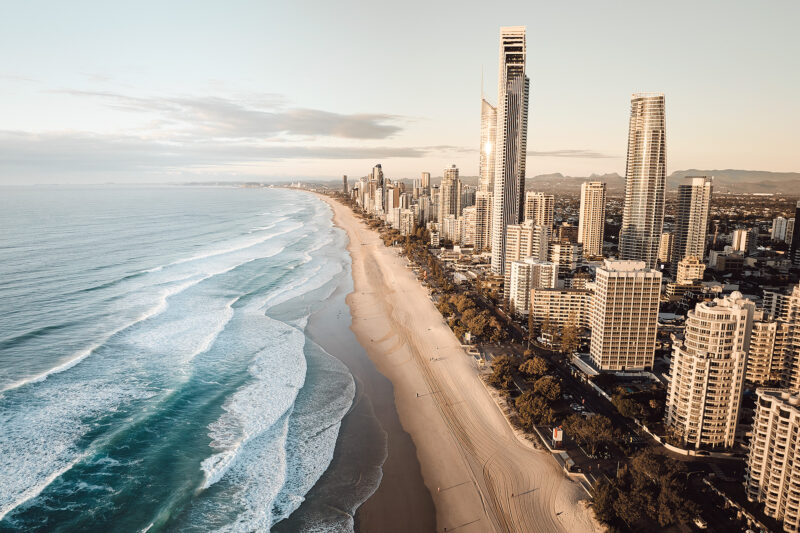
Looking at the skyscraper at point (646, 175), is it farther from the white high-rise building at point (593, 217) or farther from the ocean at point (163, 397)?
the ocean at point (163, 397)

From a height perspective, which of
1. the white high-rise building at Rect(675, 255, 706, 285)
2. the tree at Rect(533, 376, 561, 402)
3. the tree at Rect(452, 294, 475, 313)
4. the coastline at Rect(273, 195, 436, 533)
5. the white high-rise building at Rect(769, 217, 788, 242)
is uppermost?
the white high-rise building at Rect(769, 217, 788, 242)

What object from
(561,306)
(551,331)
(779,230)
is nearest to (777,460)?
(551,331)

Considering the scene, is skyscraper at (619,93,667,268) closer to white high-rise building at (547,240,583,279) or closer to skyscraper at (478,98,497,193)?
white high-rise building at (547,240,583,279)

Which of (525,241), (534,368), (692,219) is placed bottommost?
(534,368)

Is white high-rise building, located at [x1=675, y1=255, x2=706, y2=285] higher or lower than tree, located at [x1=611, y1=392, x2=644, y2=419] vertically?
higher

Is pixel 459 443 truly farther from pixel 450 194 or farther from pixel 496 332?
pixel 450 194

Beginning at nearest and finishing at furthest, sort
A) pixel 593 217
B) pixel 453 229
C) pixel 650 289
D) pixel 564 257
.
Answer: pixel 650 289
pixel 564 257
pixel 593 217
pixel 453 229

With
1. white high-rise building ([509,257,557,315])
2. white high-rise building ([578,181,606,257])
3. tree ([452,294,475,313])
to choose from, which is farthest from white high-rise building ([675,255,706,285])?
tree ([452,294,475,313])

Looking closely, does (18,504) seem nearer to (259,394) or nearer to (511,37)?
(259,394)
